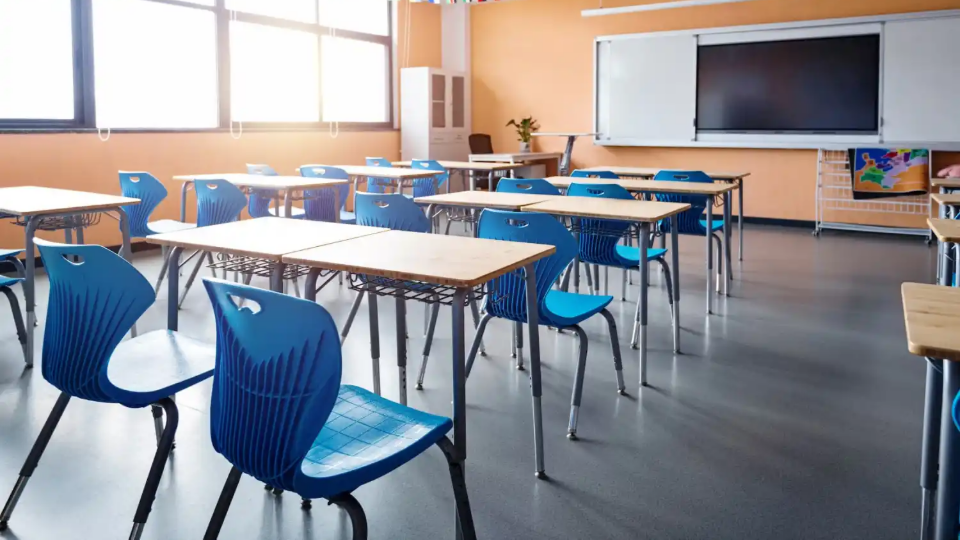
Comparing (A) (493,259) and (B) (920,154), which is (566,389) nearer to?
(A) (493,259)

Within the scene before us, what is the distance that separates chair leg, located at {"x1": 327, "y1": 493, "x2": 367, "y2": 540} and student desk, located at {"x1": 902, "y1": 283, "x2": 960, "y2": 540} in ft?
3.27

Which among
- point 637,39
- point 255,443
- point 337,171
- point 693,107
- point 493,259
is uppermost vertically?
point 637,39

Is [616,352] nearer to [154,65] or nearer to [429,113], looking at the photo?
[154,65]

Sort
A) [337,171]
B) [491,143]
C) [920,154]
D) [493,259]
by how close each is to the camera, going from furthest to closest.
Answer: [491,143], [920,154], [337,171], [493,259]

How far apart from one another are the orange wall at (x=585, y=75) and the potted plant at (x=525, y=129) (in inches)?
4.4

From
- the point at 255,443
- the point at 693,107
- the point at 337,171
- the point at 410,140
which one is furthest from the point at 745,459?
the point at 410,140

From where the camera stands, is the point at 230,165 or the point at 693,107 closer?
the point at 230,165

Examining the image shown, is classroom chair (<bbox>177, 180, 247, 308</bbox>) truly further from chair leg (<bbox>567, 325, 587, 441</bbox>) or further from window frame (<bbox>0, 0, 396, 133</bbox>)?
chair leg (<bbox>567, 325, 587, 441</bbox>)

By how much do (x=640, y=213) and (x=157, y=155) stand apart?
481cm

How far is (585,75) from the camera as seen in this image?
8.91m

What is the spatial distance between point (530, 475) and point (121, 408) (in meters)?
1.57

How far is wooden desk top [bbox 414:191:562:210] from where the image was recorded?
3360 mm

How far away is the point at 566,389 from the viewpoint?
10.00 feet

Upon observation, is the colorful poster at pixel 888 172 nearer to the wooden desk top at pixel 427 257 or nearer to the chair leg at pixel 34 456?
the wooden desk top at pixel 427 257
